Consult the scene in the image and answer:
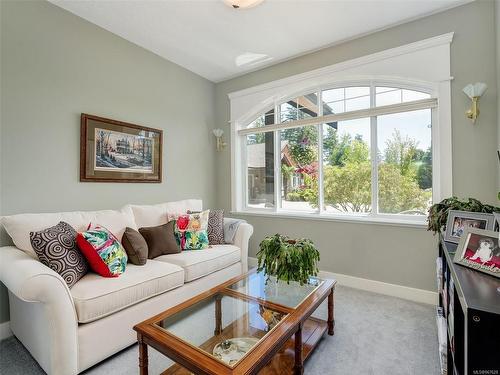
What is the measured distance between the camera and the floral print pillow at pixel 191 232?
278 centimetres

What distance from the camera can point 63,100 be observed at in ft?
8.09

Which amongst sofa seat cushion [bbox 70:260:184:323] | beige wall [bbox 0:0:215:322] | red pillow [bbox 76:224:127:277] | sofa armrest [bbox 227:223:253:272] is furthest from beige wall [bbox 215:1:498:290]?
red pillow [bbox 76:224:127:277]

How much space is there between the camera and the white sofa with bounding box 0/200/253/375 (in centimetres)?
150

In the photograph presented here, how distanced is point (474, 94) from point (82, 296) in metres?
3.37

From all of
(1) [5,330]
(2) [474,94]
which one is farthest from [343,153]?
(1) [5,330]

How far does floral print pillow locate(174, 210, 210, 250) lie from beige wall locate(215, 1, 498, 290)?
1119 mm

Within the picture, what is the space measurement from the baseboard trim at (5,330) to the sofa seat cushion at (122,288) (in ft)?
2.76

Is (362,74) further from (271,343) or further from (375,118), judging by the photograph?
(271,343)

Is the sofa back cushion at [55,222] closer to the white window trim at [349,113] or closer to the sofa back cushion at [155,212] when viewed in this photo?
the sofa back cushion at [155,212]

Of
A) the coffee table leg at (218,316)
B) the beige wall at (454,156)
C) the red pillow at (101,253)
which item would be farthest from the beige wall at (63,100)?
the coffee table leg at (218,316)

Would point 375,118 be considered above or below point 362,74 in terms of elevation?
below

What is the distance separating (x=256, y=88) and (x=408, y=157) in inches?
84.5

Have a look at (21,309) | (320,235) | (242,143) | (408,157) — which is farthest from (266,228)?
(21,309)

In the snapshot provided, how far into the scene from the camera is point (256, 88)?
12.3ft
